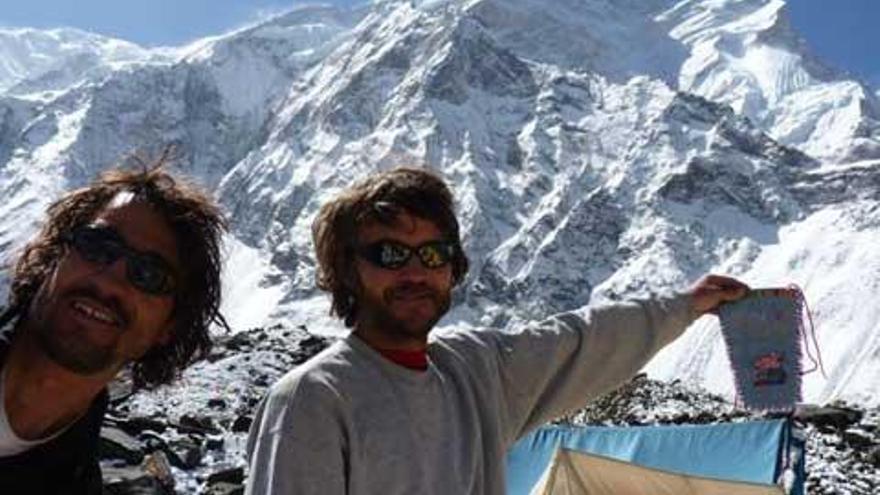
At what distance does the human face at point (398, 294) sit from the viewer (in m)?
3.66

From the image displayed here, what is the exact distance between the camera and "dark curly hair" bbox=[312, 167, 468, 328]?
3740mm

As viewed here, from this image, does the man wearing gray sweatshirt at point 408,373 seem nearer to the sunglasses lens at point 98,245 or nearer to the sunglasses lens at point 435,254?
the sunglasses lens at point 435,254

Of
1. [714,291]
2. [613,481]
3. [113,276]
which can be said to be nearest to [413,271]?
[113,276]

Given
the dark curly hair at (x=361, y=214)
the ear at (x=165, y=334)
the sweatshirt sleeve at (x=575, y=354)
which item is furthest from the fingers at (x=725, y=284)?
the ear at (x=165, y=334)

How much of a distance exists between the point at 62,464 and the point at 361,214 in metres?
1.17

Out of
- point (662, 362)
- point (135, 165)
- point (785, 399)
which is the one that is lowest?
point (662, 362)

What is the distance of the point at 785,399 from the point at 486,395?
1.87 m

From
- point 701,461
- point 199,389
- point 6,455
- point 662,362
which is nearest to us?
point 6,455

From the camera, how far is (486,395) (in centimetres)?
387

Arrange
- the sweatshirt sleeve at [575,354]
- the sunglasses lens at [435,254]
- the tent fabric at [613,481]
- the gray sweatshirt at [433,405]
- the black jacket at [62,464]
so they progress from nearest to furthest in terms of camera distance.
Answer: the black jacket at [62,464]
the gray sweatshirt at [433,405]
the sunglasses lens at [435,254]
the sweatshirt sleeve at [575,354]
the tent fabric at [613,481]

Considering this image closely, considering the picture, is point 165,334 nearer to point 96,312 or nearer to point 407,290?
point 96,312

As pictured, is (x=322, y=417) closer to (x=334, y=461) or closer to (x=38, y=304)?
(x=334, y=461)

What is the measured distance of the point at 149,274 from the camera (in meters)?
3.48

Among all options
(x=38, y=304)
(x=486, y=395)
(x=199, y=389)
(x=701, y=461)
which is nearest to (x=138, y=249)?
(x=38, y=304)
